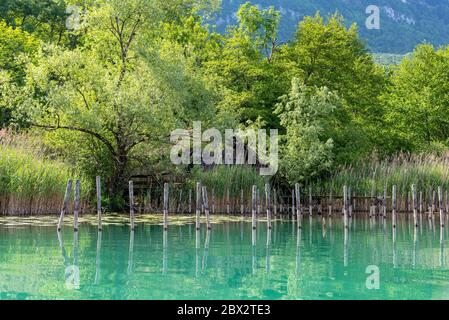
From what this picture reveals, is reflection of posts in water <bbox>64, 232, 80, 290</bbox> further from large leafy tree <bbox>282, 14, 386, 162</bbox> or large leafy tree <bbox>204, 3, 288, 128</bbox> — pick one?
large leafy tree <bbox>282, 14, 386, 162</bbox>

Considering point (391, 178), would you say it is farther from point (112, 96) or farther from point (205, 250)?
point (205, 250)

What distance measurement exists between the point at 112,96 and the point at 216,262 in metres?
13.9

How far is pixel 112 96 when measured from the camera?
28.5 metres

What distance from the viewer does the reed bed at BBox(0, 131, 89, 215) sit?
83.1 ft

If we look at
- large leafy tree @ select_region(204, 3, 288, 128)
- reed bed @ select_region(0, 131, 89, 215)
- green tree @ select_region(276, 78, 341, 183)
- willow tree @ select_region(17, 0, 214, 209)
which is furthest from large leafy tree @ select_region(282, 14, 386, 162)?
reed bed @ select_region(0, 131, 89, 215)

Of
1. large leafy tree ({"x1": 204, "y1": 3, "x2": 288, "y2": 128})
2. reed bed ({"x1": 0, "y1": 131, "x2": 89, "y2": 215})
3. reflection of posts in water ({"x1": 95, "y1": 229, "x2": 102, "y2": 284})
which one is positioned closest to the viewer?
reflection of posts in water ({"x1": 95, "y1": 229, "x2": 102, "y2": 284})

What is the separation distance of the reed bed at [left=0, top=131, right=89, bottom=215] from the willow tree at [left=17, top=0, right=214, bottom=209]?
1.99 meters

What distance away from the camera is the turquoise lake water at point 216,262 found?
1217 centimetres

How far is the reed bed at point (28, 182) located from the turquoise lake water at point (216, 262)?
5.65ft

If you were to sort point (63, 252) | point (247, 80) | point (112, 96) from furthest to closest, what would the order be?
1. point (247, 80)
2. point (112, 96)
3. point (63, 252)

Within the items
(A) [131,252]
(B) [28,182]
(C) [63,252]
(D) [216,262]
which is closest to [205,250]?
(A) [131,252]

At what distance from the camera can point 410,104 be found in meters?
46.6

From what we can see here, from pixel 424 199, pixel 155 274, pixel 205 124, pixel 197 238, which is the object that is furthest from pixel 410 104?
pixel 155 274

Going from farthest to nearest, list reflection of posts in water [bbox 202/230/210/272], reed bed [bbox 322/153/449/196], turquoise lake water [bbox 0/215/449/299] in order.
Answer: reed bed [bbox 322/153/449/196], reflection of posts in water [bbox 202/230/210/272], turquoise lake water [bbox 0/215/449/299]
